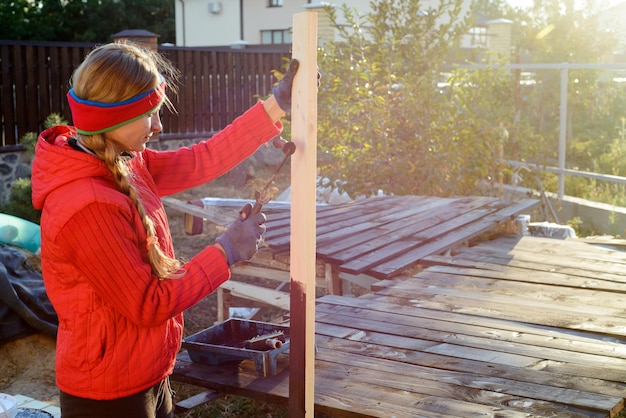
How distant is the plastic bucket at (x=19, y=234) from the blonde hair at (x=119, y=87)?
479 centimetres

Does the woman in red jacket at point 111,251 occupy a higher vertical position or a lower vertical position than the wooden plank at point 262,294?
higher

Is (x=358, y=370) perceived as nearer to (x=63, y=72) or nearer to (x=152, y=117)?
(x=152, y=117)

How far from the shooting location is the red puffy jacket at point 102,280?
2158mm

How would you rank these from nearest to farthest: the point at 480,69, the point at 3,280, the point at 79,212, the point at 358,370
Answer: the point at 79,212
the point at 358,370
the point at 3,280
the point at 480,69

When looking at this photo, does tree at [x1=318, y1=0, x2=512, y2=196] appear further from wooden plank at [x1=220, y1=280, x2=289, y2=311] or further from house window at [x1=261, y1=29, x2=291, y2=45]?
house window at [x1=261, y1=29, x2=291, y2=45]

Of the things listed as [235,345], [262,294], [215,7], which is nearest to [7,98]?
[262,294]

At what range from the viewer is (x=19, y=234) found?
678cm

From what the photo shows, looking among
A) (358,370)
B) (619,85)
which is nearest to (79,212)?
(358,370)

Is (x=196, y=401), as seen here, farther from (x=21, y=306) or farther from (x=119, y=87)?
(x=21, y=306)

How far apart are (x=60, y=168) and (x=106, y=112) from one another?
20 centimetres

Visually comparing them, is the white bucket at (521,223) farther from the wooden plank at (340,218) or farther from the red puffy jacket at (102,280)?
the red puffy jacket at (102,280)

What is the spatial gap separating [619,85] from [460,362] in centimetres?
1067

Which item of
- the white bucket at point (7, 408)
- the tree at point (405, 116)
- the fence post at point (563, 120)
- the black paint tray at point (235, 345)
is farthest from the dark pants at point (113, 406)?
the fence post at point (563, 120)

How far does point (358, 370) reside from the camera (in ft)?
11.0
